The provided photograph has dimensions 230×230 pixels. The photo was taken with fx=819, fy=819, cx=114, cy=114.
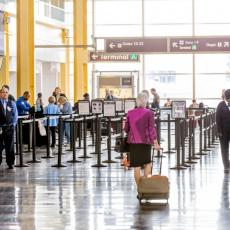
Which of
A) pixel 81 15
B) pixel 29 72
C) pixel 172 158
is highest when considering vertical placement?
pixel 81 15

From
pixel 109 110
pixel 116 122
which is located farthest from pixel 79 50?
pixel 109 110

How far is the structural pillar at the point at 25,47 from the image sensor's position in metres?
25.9

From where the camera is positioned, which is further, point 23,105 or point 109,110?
point 23,105

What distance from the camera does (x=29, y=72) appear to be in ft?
86.6

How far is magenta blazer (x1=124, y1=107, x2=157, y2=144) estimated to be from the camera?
12812 millimetres

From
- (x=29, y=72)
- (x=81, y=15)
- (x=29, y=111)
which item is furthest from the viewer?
(x=81, y=15)

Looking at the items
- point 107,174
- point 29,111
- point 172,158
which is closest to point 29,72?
point 29,111

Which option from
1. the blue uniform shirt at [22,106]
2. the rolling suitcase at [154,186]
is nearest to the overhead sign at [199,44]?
the blue uniform shirt at [22,106]

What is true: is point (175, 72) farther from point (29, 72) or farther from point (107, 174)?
point (107, 174)

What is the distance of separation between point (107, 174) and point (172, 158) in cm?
420

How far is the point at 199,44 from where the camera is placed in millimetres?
30641

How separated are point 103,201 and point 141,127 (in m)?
1.30

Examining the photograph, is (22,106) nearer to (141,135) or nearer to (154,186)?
(141,135)

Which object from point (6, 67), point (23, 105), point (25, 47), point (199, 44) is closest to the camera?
point (23, 105)
